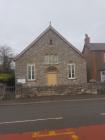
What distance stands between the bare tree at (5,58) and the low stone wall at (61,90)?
25929 millimetres

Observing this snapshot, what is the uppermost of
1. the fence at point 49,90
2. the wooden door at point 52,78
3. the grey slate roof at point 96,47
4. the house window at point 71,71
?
the grey slate roof at point 96,47

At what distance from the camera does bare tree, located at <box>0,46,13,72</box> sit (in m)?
53.0

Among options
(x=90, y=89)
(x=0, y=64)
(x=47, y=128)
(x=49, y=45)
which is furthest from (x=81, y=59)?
(x=47, y=128)

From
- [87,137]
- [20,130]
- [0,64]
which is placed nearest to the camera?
[87,137]

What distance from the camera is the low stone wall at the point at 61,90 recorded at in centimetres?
2502

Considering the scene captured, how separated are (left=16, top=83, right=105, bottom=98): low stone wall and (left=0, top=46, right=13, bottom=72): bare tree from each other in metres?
25.9

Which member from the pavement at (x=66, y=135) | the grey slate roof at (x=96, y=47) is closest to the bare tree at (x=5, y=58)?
the grey slate roof at (x=96, y=47)

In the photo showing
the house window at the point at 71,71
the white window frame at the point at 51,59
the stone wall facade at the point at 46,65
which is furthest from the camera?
the house window at the point at 71,71

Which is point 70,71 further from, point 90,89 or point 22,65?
point 90,89

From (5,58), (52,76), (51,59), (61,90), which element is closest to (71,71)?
(52,76)

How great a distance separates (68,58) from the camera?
3594 cm

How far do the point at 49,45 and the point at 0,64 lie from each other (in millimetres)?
22472

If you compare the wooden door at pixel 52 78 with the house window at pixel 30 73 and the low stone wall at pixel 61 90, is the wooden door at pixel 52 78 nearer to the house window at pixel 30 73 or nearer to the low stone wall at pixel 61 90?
the house window at pixel 30 73

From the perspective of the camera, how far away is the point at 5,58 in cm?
5656
